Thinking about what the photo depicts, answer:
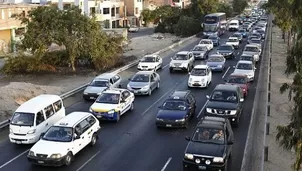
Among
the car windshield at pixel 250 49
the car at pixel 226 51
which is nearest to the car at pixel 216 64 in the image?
the car windshield at pixel 250 49

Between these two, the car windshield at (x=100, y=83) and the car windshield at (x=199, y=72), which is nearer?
the car windshield at (x=100, y=83)

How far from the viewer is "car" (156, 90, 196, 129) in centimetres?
2019

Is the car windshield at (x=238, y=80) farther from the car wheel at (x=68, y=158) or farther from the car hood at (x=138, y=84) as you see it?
the car wheel at (x=68, y=158)

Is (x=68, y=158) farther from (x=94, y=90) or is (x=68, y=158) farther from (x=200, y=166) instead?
(x=94, y=90)

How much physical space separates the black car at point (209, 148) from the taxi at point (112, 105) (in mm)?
6605

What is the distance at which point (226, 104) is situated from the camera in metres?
21.1

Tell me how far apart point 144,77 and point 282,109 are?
9106mm

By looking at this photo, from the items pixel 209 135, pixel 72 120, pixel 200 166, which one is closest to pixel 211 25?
pixel 72 120

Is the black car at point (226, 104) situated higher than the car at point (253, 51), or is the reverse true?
the car at point (253, 51)

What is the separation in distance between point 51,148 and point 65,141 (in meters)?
0.67

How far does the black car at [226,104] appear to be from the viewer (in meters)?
20.5

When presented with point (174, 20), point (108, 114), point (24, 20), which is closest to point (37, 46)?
point (24, 20)

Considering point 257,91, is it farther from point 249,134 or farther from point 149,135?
point 149,135

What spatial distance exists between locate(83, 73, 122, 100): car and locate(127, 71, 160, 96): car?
115 cm
